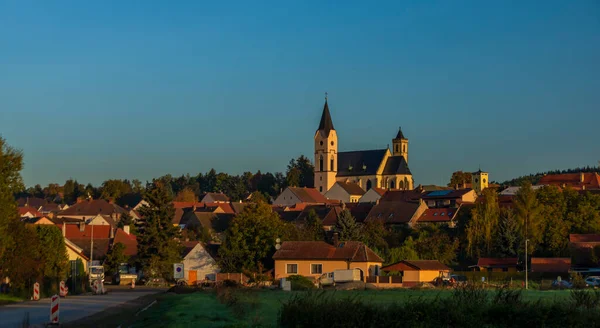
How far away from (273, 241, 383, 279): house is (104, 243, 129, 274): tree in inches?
613

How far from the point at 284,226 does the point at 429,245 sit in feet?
53.5

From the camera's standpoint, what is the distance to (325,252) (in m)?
66.4

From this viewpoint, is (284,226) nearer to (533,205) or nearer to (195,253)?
(195,253)

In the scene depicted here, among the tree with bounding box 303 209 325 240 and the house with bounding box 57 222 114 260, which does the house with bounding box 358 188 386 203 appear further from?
the house with bounding box 57 222 114 260

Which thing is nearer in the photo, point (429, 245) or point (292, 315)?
point (292, 315)

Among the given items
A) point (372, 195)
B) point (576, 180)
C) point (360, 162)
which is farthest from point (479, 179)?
point (372, 195)

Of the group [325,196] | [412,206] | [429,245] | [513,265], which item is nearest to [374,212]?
[412,206]

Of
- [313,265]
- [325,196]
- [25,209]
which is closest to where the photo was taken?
[313,265]

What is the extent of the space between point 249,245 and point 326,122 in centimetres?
11194

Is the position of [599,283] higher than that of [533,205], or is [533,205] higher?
[533,205]

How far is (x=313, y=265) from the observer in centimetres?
6612

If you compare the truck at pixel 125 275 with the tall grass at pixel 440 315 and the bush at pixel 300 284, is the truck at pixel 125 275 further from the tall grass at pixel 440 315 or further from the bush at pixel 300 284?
the tall grass at pixel 440 315

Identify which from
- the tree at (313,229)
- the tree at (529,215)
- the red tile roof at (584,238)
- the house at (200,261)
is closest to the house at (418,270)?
the house at (200,261)

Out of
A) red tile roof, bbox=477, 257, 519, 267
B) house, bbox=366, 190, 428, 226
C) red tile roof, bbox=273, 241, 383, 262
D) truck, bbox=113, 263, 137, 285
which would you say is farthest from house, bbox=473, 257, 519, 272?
truck, bbox=113, 263, 137, 285
